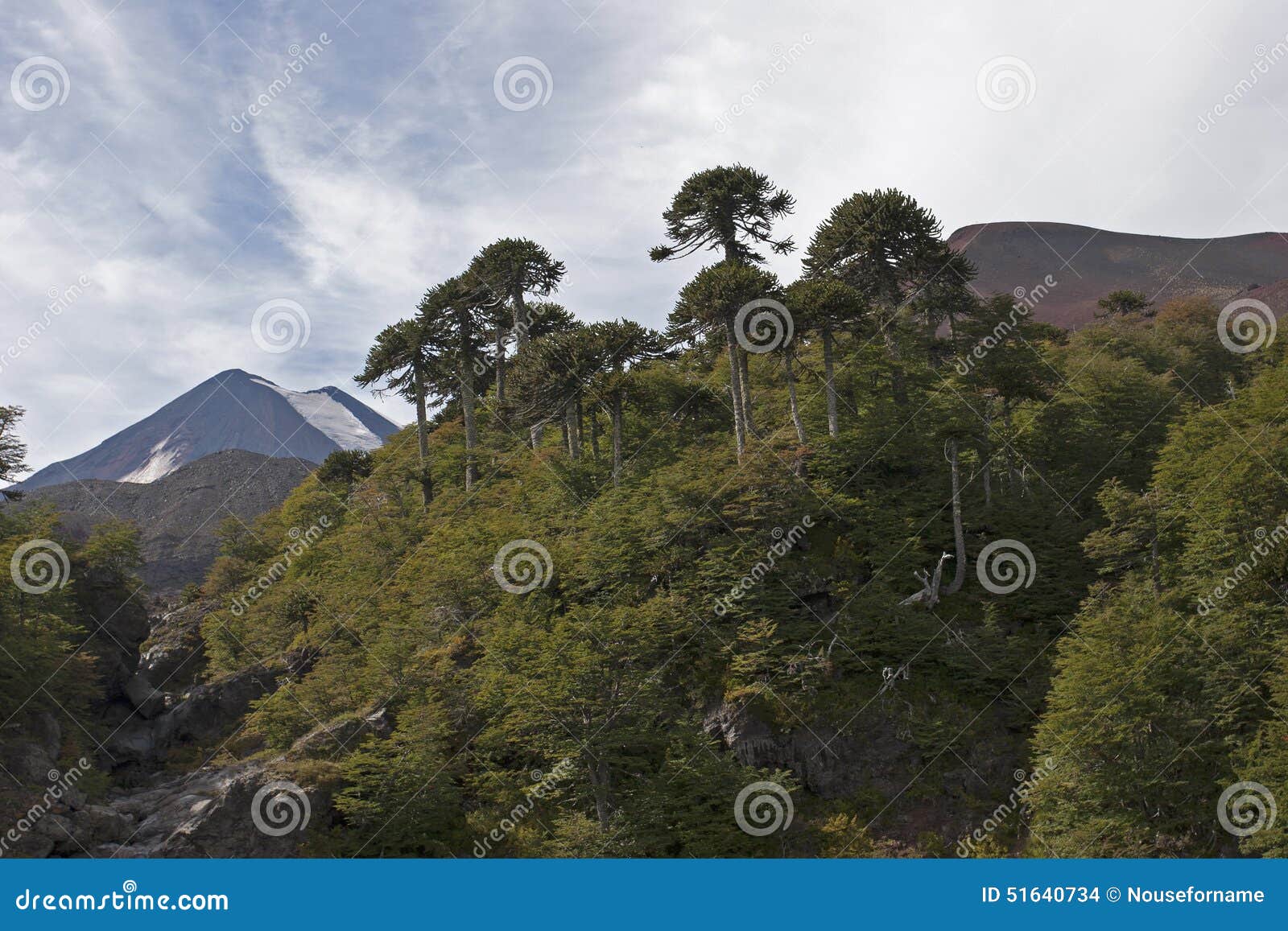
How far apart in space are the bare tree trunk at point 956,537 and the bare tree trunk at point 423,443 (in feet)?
104

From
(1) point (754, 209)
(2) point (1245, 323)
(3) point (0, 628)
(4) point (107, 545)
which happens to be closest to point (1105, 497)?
(1) point (754, 209)

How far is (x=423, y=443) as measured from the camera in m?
50.2

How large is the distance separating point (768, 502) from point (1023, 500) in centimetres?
1296

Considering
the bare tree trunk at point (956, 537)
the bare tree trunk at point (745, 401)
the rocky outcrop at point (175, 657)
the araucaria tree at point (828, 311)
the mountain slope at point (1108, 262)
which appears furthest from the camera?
the mountain slope at point (1108, 262)

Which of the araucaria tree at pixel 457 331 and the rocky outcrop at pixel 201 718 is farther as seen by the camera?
the araucaria tree at pixel 457 331

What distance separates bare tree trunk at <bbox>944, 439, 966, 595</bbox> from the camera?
31.0 metres

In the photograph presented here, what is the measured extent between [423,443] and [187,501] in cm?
8237

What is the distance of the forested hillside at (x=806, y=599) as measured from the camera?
23.3 metres

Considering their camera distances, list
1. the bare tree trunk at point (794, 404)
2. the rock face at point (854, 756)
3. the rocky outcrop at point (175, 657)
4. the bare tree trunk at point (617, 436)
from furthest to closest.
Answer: the rocky outcrop at point (175, 657) < the bare tree trunk at point (617, 436) < the bare tree trunk at point (794, 404) < the rock face at point (854, 756)

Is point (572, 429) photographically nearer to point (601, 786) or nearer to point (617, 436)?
point (617, 436)

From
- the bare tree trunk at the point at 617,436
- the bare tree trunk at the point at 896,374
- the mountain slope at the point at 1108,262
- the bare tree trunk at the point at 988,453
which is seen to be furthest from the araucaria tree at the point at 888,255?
the mountain slope at the point at 1108,262

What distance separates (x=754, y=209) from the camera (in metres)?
40.4

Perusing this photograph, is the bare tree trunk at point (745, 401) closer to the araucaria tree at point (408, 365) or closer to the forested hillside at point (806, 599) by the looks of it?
the forested hillside at point (806, 599)

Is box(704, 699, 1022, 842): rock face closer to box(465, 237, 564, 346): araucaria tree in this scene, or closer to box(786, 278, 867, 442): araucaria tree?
box(786, 278, 867, 442): araucaria tree
